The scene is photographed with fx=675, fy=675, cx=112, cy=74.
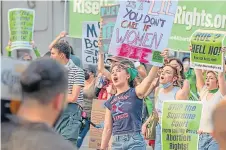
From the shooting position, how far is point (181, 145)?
6051 millimetres

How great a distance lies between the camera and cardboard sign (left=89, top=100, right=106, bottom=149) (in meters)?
7.93

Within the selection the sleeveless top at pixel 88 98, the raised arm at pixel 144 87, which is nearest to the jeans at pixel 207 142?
the raised arm at pixel 144 87

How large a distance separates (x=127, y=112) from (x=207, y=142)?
3.23ft

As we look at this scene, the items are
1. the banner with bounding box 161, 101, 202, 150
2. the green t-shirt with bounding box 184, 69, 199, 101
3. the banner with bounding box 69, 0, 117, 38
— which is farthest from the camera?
the banner with bounding box 69, 0, 117, 38

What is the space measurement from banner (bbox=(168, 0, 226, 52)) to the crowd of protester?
0.84 m

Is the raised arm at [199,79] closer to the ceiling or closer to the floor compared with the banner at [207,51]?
closer to the floor

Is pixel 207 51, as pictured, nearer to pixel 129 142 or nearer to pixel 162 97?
pixel 162 97

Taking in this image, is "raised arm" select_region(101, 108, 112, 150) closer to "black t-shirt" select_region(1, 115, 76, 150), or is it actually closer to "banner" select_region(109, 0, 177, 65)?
"banner" select_region(109, 0, 177, 65)

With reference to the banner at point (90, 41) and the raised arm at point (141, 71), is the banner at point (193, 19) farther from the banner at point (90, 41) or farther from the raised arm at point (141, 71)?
the banner at point (90, 41)

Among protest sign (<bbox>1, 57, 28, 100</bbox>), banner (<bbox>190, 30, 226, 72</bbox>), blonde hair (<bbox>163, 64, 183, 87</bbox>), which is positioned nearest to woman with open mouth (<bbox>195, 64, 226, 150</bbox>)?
banner (<bbox>190, 30, 226, 72</bbox>)

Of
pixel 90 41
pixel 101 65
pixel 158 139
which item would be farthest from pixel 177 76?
pixel 90 41

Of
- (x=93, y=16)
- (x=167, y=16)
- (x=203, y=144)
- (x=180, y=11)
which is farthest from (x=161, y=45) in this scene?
(x=93, y=16)

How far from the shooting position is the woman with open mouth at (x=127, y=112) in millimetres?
5902

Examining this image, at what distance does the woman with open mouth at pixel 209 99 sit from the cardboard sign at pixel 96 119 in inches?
65.5
